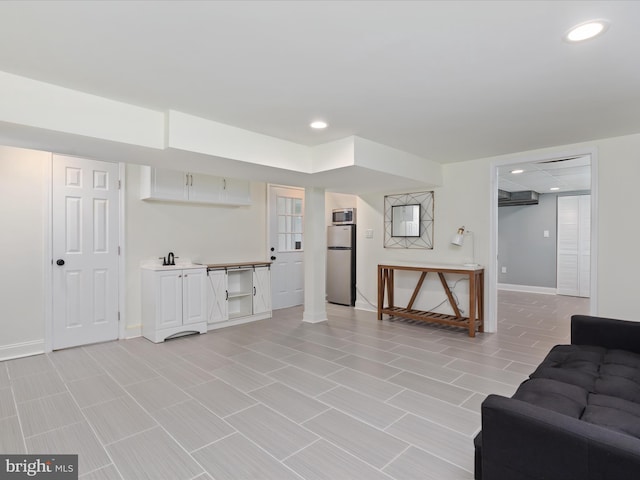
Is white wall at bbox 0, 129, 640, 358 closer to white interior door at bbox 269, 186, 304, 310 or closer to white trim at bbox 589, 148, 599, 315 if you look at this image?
white trim at bbox 589, 148, 599, 315

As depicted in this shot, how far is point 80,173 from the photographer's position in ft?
12.8

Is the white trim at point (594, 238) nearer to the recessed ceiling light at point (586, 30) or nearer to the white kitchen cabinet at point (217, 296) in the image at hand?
the recessed ceiling light at point (586, 30)

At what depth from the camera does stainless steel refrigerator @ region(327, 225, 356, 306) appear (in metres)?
6.23

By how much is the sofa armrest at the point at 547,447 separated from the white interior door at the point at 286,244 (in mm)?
4683

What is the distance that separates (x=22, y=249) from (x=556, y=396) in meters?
4.69

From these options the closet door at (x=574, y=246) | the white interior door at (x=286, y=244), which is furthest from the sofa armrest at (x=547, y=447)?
the closet door at (x=574, y=246)

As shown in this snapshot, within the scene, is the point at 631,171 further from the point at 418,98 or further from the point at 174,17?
the point at 174,17

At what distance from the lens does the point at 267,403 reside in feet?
8.36

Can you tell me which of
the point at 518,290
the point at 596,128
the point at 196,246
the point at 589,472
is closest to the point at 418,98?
the point at 596,128

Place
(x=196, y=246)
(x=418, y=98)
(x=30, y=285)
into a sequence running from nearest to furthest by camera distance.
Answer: (x=418, y=98) < (x=30, y=285) < (x=196, y=246)

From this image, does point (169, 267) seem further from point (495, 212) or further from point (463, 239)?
point (495, 212)

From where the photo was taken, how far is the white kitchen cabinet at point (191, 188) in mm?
4184

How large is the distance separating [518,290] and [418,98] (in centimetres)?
703

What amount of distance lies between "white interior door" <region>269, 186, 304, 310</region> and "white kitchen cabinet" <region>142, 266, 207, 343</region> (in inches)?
64.1
